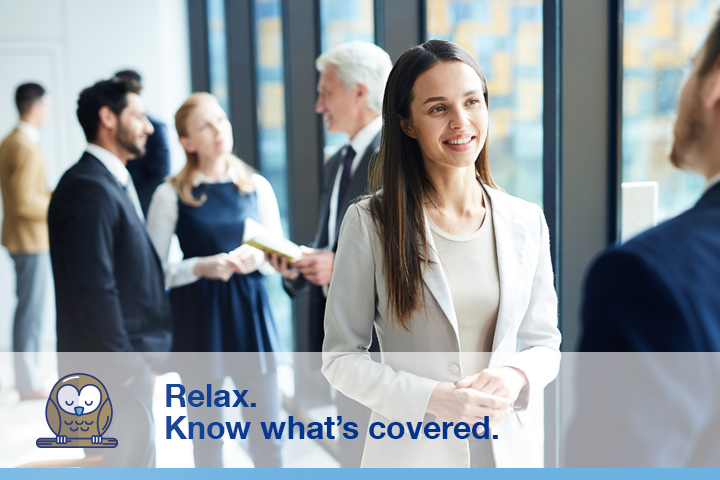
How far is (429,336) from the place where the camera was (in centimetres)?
139

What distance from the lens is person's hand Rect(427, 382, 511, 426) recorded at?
1.34 meters

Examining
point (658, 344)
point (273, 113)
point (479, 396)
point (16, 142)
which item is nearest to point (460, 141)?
point (479, 396)

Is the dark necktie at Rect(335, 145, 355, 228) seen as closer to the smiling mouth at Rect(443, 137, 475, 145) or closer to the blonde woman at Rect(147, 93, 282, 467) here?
the blonde woman at Rect(147, 93, 282, 467)

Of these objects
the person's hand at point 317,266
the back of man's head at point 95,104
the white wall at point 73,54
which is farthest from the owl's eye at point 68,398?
the white wall at point 73,54

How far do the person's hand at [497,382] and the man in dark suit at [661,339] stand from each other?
57cm

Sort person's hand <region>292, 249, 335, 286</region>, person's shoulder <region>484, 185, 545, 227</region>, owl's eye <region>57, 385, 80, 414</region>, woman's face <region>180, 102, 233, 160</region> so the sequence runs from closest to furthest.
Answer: person's shoulder <region>484, 185, 545, 227</region> → owl's eye <region>57, 385, 80, 414</region> → person's hand <region>292, 249, 335, 286</region> → woman's face <region>180, 102, 233, 160</region>

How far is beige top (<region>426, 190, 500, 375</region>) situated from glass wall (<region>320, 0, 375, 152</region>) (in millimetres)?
2249

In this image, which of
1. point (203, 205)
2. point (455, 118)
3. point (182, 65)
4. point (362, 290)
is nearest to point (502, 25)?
point (455, 118)

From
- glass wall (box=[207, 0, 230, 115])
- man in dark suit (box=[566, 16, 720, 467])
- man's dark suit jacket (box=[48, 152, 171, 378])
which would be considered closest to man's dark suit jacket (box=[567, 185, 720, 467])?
man in dark suit (box=[566, 16, 720, 467])

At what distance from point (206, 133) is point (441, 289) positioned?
1854mm

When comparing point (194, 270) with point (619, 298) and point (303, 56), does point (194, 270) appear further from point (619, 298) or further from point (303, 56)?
point (619, 298)

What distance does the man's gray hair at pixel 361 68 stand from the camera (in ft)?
7.61

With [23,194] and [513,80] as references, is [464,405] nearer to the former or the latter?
[513,80]

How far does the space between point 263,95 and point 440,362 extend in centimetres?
391
